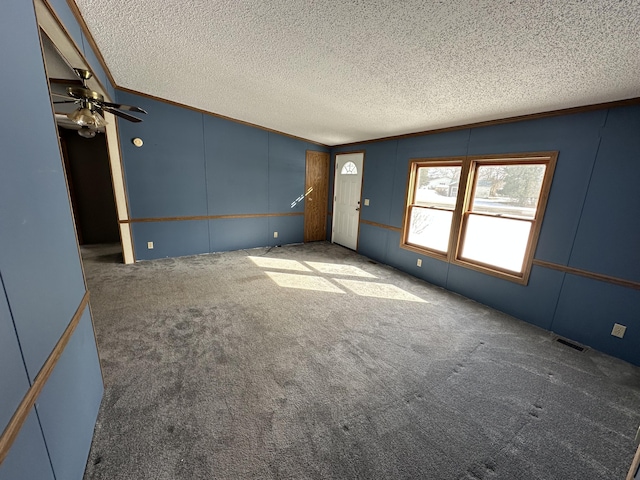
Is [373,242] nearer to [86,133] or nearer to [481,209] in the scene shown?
[481,209]

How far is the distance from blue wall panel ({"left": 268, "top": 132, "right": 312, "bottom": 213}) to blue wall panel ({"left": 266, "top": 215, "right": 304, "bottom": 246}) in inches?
8.1

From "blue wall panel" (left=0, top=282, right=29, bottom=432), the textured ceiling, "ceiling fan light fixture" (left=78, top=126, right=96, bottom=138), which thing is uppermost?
the textured ceiling

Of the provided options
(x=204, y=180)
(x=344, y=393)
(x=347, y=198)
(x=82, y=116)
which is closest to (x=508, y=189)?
(x=344, y=393)

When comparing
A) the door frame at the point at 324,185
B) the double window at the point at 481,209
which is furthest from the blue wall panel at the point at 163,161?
the double window at the point at 481,209

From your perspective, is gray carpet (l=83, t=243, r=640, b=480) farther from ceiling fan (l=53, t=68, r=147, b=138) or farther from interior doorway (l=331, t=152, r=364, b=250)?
interior doorway (l=331, t=152, r=364, b=250)

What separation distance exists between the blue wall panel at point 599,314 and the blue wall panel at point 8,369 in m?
3.94

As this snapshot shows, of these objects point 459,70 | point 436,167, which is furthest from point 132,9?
point 436,167

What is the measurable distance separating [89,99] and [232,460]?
3124 millimetres

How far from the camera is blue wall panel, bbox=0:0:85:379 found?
85 centimetres

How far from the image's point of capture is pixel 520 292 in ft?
9.60

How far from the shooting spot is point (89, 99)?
229cm

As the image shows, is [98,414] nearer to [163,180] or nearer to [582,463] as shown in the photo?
[582,463]

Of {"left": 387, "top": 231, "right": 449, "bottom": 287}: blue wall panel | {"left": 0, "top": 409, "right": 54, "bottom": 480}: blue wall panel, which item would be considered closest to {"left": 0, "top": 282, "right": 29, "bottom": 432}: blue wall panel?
{"left": 0, "top": 409, "right": 54, "bottom": 480}: blue wall panel

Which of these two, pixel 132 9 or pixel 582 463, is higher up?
pixel 132 9
